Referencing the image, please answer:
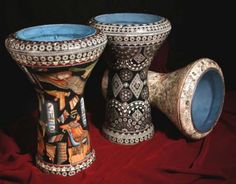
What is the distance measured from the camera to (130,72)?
5.56 ft

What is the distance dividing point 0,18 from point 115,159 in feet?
2.35

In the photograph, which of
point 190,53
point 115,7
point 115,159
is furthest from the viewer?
point 190,53

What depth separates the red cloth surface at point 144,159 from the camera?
153 cm

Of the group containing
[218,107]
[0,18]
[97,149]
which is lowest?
[97,149]

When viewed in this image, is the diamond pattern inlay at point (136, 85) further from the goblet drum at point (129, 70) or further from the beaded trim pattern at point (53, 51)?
the beaded trim pattern at point (53, 51)

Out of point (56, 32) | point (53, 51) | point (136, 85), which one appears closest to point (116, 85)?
point (136, 85)

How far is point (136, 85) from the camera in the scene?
5.65 feet

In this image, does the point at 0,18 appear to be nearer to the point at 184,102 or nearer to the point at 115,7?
the point at 115,7

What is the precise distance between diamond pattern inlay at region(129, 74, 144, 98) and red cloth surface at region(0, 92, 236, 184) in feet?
0.65

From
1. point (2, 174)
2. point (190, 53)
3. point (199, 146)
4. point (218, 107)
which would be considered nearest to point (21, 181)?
point (2, 174)


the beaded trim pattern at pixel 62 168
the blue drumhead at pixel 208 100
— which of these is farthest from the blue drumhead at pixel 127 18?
the beaded trim pattern at pixel 62 168

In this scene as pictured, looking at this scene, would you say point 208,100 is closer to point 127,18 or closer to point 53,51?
point 127,18

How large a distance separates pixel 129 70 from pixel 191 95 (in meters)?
0.24

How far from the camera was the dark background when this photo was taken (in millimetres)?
1857
